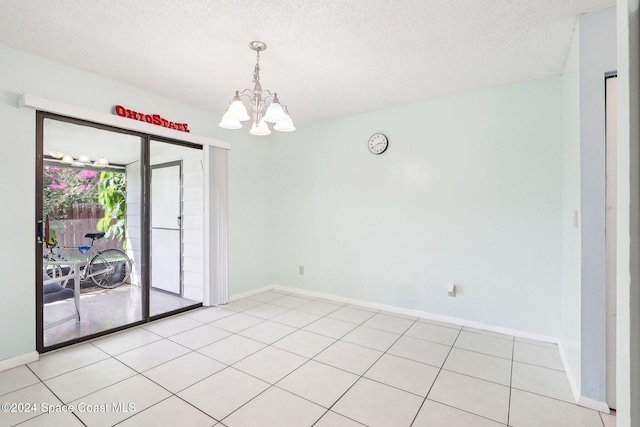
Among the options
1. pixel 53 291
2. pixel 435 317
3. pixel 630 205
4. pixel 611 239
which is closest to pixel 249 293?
pixel 53 291

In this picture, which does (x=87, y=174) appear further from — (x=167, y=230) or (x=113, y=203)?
(x=167, y=230)

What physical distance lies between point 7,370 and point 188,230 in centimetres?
219

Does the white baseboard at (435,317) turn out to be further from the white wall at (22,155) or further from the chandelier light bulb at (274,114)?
the white wall at (22,155)

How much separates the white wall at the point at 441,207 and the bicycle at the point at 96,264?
7.25 feet

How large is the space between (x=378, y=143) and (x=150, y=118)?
270 centimetres

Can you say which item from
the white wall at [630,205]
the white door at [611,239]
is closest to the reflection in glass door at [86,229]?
the white wall at [630,205]

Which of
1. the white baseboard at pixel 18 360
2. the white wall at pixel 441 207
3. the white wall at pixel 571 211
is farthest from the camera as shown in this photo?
the white wall at pixel 441 207

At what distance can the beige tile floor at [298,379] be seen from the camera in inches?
75.2

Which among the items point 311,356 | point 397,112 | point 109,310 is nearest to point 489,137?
point 397,112

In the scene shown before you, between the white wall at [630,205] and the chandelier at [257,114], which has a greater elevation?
the chandelier at [257,114]

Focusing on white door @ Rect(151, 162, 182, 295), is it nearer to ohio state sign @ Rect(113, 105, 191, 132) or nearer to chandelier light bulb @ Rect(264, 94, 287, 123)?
ohio state sign @ Rect(113, 105, 191, 132)

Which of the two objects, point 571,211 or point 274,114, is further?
point 571,211

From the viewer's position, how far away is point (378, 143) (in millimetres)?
3971

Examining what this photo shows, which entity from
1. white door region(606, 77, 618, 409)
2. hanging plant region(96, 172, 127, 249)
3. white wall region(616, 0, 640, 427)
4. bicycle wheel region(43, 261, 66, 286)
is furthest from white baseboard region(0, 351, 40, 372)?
white door region(606, 77, 618, 409)
